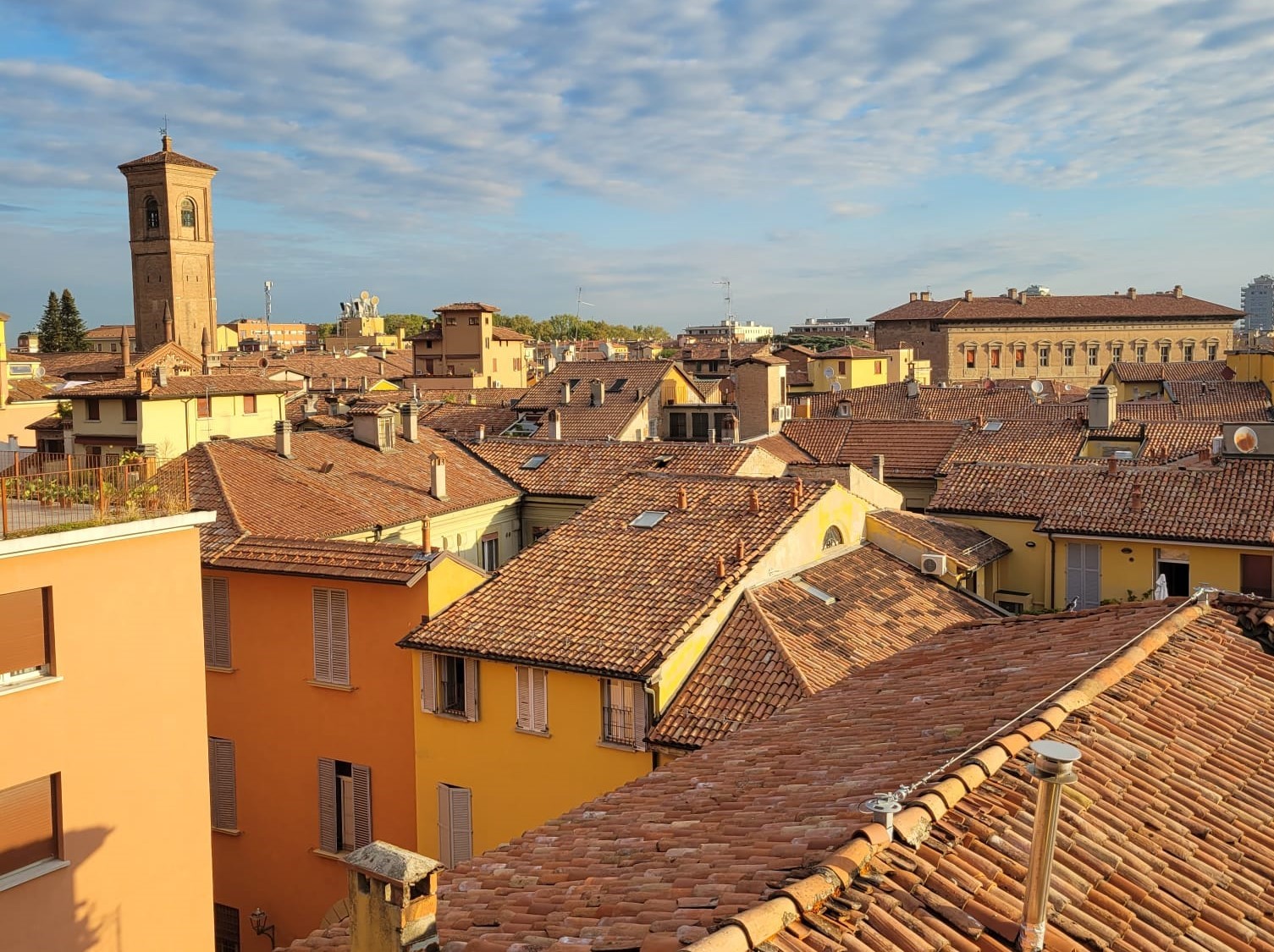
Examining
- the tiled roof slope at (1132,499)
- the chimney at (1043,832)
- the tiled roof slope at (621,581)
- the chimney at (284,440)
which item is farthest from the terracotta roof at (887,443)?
the chimney at (1043,832)

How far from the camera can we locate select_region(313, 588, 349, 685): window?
16.2 metres

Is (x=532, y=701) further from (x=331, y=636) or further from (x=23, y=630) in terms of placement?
(x=23, y=630)

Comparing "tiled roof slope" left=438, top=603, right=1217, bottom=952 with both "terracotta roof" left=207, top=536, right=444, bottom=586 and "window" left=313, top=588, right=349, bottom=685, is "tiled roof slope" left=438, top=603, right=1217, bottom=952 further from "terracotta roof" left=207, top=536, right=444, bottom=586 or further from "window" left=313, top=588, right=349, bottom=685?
"window" left=313, top=588, right=349, bottom=685

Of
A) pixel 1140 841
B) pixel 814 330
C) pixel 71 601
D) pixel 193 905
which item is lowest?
pixel 193 905

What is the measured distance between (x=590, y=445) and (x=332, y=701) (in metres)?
11.8

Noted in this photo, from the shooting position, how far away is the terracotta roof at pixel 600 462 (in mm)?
24703

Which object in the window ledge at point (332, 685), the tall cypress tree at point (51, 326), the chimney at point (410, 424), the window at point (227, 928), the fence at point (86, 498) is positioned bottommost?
the window at point (227, 928)

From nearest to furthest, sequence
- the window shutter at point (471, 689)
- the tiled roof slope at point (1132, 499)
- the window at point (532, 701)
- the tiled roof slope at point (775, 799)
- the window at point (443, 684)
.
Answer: the tiled roof slope at point (775, 799), the window at point (532, 701), the window shutter at point (471, 689), the window at point (443, 684), the tiled roof slope at point (1132, 499)

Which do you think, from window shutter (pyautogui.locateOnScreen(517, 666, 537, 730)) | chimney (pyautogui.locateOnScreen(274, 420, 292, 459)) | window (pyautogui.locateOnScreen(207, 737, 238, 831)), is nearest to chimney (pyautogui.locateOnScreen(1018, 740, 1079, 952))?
window shutter (pyautogui.locateOnScreen(517, 666, 537, 730))

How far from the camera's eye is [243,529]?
1855 cm

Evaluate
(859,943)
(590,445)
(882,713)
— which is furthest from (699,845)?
(590,445)

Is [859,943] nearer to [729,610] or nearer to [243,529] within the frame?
[729,610]

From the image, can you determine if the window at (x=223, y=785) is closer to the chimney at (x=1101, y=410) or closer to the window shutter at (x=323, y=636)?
the window shutter at (x=323, y=636)

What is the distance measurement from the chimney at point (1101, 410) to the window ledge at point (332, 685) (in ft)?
80.0
